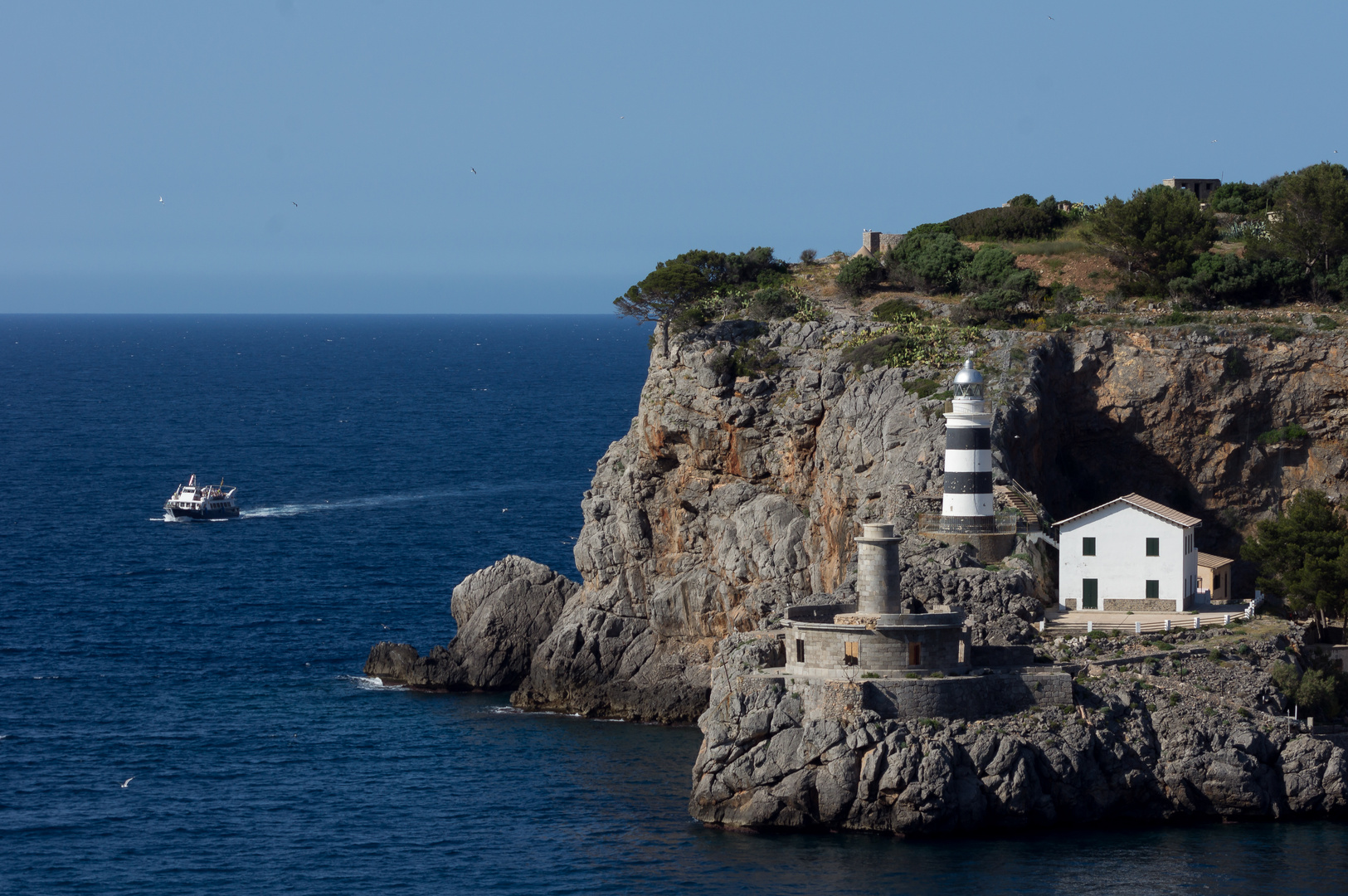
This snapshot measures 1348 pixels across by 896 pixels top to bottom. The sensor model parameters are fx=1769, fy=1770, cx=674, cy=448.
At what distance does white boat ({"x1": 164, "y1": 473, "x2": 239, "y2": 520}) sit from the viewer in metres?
103

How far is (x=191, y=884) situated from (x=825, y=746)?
16.1 m

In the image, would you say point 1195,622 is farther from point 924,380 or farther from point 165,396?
point 165,396

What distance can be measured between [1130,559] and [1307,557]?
5857 mm

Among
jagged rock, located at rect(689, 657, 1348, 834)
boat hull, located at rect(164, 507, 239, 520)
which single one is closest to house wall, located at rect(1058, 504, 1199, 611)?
jagged rock, located at rect(689, 657, 1348, 834)

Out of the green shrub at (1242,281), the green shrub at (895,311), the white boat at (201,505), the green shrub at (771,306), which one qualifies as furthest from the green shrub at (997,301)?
the white boat at (201,505)

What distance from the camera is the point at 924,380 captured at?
6131 cm

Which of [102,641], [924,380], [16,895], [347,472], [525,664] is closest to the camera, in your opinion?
[16,895]

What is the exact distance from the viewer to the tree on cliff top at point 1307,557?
176 feet

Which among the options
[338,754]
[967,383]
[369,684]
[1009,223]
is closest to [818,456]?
[967,383]

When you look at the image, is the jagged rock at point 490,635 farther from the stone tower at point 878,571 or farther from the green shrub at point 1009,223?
the green shrub at point 1009,223

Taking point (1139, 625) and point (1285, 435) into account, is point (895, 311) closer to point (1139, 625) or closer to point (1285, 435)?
point (1285, 435)

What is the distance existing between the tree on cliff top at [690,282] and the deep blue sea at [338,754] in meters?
16.1

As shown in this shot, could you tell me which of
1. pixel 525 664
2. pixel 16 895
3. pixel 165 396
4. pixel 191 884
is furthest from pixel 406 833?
pixel 165 396

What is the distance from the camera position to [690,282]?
73500 mm
